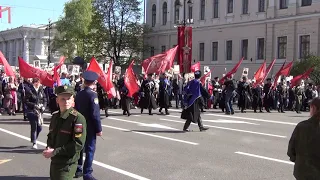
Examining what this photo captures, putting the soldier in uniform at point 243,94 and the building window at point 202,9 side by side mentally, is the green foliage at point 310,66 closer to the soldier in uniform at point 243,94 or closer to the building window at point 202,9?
the soldier in uniform at point 243,94

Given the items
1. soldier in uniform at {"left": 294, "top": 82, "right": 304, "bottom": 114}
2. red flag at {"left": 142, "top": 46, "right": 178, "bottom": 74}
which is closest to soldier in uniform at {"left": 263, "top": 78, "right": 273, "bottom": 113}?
soldier in uniform at {"left": 294, "top": 82, "right": 304, "bottom": 114}

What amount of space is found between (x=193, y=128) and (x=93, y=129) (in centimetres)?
760

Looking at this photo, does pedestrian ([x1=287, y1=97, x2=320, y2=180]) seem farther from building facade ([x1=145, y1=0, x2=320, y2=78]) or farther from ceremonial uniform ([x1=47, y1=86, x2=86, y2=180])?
building facade ([x1=145, y1=0, x2=320, y2=78])

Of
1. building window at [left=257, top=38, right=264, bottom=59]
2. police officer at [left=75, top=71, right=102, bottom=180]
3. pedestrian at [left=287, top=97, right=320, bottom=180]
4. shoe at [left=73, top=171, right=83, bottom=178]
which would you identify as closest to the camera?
pedestrian at [left=287, top=97, right=320, bottom=180]

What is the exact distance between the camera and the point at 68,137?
5059 millimetres

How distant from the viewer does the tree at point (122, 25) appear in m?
57.5

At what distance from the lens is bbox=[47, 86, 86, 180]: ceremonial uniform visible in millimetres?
5004

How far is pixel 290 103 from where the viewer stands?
972 inches

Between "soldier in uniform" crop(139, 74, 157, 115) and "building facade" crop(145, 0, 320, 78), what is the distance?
16.6 metres

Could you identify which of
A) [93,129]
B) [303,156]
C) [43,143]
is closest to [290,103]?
[43,143]

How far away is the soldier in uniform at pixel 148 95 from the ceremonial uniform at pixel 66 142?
47.7ft

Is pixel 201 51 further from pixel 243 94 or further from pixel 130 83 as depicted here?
pixel 130 83

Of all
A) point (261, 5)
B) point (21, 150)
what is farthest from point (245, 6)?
point (21, 150)

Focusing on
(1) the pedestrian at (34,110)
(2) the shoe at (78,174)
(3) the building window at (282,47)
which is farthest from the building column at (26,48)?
(2) the shoe at (78,174)
